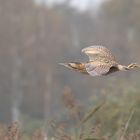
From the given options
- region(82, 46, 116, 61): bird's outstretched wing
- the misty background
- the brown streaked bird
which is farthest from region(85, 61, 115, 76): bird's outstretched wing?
the misty background

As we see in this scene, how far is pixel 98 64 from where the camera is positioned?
4.44 meters

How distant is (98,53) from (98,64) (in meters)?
0.35

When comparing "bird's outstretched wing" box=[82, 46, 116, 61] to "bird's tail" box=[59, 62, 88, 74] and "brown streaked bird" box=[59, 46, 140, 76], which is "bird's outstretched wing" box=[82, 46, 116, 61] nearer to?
"brown streaked bird" box=[59, 46, 140, 76]

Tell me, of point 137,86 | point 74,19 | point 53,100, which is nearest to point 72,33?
point 74,19

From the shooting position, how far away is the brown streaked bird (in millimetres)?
4332

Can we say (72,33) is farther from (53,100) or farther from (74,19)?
(53,100)

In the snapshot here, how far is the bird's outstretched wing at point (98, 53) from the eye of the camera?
471 centimetres

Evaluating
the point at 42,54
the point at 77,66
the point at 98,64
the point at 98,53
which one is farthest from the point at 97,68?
the point at 42,54

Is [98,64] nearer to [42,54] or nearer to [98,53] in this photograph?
[98,53]

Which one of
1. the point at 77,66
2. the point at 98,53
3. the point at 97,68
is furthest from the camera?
the point at 98,53

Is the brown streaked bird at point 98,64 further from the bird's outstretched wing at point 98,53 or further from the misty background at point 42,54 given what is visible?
the misty background at point 42,54

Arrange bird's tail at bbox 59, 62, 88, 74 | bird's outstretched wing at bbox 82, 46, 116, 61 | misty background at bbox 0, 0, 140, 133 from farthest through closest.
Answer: misty background at bbox 0, 0, 140, 133, bird's outstretched wing at bbox 82, 46, 116, 61, bird's tail at bbox 59, 62, 88, 74

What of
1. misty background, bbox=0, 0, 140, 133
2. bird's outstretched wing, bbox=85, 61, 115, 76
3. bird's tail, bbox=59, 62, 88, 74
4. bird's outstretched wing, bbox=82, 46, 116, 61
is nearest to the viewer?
bird's outstretched wing, bbox=85, 61, 115, 76

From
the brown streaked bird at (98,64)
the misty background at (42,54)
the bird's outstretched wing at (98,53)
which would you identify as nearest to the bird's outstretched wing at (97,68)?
the brown streaked bird at (98,64)
